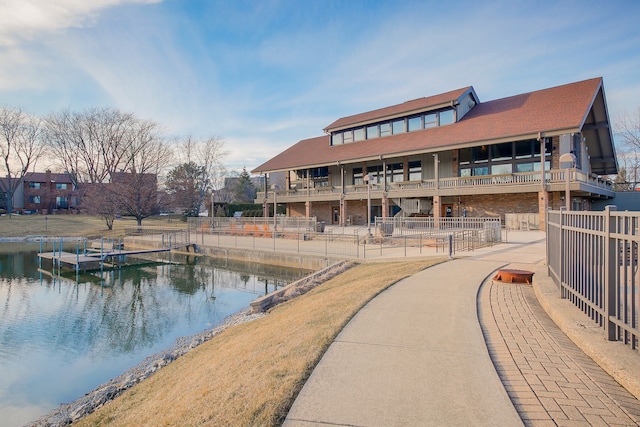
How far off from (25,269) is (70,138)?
4077 centimetres

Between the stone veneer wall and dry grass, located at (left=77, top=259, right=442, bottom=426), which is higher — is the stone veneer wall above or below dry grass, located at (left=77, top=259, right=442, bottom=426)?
above

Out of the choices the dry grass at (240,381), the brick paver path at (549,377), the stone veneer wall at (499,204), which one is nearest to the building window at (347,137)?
the stone veneer wall at (499,204)

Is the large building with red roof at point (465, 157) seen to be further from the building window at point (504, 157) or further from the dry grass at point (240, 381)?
the dry grass at point (240, 381)

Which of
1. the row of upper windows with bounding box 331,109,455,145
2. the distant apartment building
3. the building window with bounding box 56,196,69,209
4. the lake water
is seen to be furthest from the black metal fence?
the building window with bounding box 56,196,69,209

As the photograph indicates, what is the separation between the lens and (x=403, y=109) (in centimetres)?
3531

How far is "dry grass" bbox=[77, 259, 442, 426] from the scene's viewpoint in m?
3.71

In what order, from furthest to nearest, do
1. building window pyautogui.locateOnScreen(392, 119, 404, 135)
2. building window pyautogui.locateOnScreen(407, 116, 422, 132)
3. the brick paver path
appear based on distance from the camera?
1. building window pyautogui.locateOnScreen(392, 119, 404, 135)
2. building window pyautogui.locateOnScreen(407, 116, 422, 132)
3. the brick paver path

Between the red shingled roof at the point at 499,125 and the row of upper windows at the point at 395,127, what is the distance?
3.00 feet

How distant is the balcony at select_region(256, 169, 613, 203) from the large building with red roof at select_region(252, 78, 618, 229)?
8 cm

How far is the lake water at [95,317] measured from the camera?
805 centimetres

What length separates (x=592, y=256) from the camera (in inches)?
193

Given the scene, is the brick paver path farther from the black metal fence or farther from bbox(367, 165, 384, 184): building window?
bbox(367, 165, 384, 184): building window

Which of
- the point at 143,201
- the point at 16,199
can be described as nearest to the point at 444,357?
the point at 143,201

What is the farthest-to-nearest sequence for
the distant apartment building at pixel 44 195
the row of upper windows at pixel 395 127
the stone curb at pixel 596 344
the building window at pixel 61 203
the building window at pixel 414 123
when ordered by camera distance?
1. the building window at pixel 61 203
2. the distant apartment building at pixel 44 195
3. the building window at pixel 414 123
4. the row of upper windows at pixel 395 127
5. the stone curb at pixel 596 344
